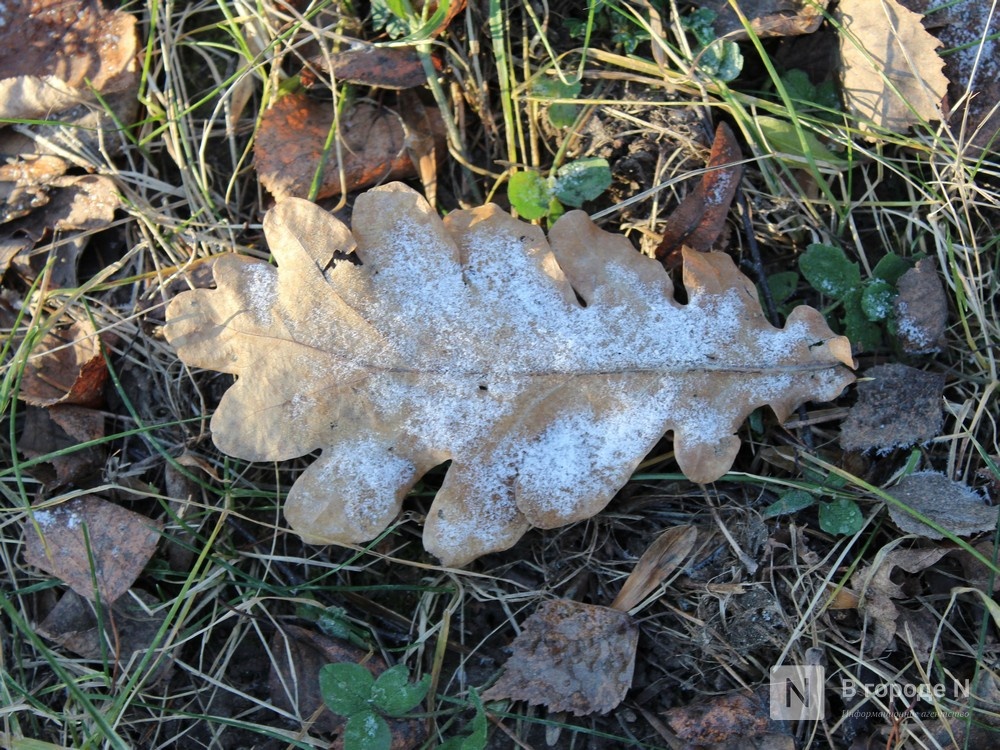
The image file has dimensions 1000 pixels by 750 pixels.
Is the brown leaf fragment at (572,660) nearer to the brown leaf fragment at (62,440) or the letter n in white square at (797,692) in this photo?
the letter n in white square at (797,692)

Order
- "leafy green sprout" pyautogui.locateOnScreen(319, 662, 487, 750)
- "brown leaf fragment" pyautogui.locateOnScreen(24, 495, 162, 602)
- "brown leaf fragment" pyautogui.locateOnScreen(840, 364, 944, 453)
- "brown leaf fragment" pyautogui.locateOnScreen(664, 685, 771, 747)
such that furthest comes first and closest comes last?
"brown leaf fragment" pyautogui.locateOnScreen(24, 495, 162, 602) → "brown leaf fragment" pyautogui.locateOnScreen(840, 364, 944, 453) → "brown leaf fragment" pyautogui.locateOnScreen(664, 685, 771, 747) → "leafy green sprout" pyautogui.locateOnScreen(319, 662, 487, 750)

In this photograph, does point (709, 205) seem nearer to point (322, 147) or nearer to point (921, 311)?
point (921, 311)

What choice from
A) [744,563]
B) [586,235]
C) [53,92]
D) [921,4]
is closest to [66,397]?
[53,92]

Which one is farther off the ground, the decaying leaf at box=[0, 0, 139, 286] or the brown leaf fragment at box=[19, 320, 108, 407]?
the decaying leaf at box=[0, 0, 139, 286]

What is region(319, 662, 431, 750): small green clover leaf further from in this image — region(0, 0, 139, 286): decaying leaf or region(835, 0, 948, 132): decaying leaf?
region(835, 0, 948, 132): decaying leaf

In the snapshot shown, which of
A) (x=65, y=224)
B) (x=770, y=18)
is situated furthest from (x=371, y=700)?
(x=770, y=18)

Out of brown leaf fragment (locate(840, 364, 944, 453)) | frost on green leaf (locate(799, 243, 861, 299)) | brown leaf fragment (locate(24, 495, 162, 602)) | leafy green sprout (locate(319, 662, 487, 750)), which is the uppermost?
frost on green leaf (locate(799, 243, 861, 299))

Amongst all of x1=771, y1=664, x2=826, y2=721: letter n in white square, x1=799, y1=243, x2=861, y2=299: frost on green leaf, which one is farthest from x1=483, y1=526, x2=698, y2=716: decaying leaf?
x1=799, y1=243, x2=861, y2=299: frost on green leaf

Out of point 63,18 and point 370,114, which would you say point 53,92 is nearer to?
point 63,18
